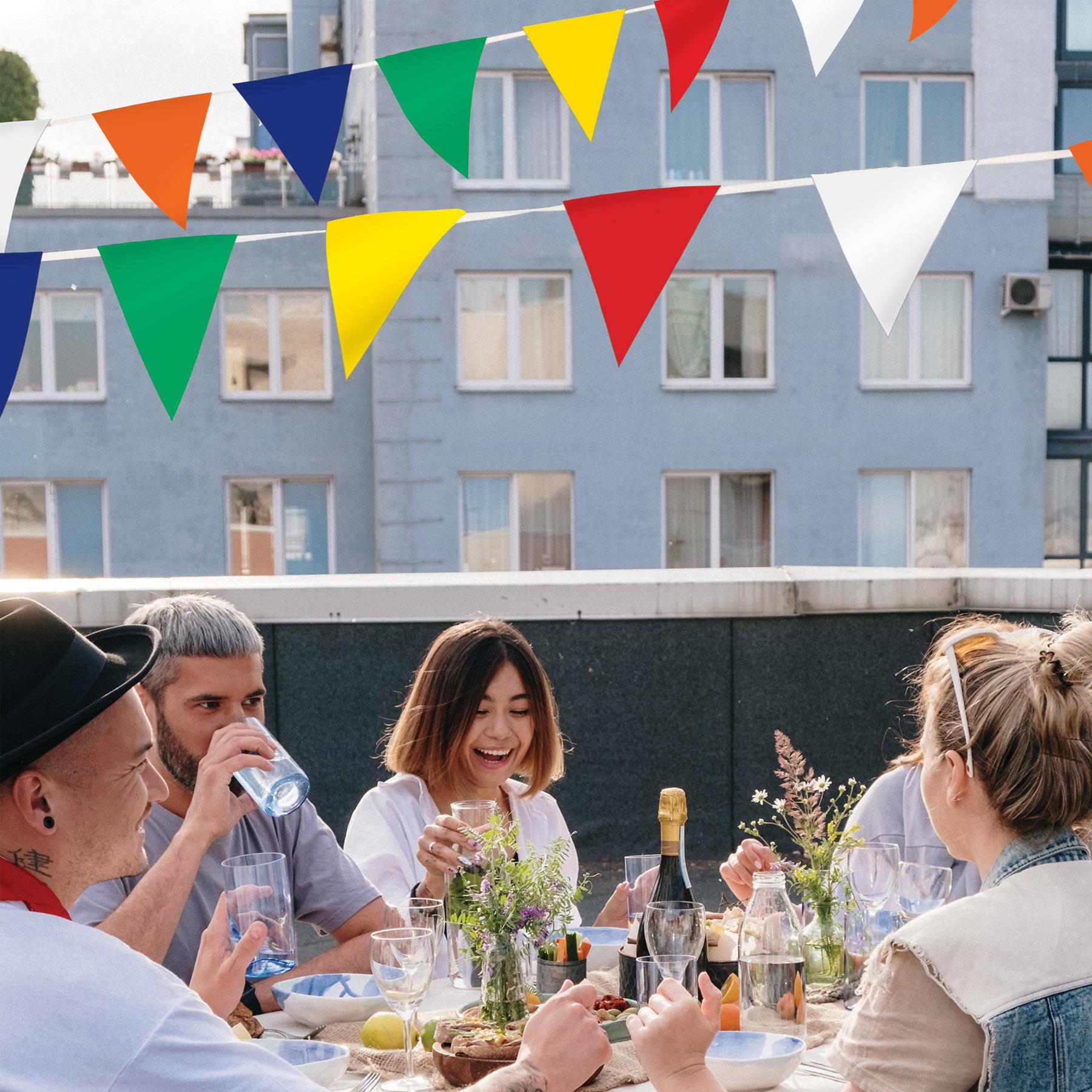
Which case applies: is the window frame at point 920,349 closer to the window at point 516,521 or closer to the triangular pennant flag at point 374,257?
the window at point 516,521

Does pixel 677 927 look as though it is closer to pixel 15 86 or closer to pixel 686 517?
pixel 686 517

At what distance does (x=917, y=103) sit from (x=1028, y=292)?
9.21 feet

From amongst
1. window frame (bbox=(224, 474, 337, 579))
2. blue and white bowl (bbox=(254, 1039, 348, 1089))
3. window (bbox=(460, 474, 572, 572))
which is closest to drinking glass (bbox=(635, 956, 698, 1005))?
blue and white bowl (bbox=(254, 1039, 348, 1089))

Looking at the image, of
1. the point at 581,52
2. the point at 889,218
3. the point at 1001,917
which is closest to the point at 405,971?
the point at 1001,917

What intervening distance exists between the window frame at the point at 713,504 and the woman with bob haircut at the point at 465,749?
1312 centimetres

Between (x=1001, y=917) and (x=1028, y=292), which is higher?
(x=1028, y=292)

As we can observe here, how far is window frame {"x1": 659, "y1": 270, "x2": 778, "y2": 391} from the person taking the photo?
54.8 feet

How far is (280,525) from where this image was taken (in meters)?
17.5

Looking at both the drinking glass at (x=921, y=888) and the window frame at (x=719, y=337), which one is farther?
the window frame at (x=719, y=337)

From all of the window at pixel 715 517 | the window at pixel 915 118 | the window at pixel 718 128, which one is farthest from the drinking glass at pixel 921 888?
the window at pixel 915 118

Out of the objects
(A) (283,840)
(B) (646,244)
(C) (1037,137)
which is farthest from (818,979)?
(C) (1037,137)

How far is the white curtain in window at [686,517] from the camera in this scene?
1711 centimetres

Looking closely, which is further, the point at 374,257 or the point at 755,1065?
the point at 374,257

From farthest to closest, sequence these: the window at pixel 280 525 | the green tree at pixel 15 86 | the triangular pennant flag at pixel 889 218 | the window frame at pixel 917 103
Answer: the green tree at pixel 15 86 < the window at pixel 280 525 < the window frame at pixel 917 103 < the triangular pennant flag at pixel 889 218
